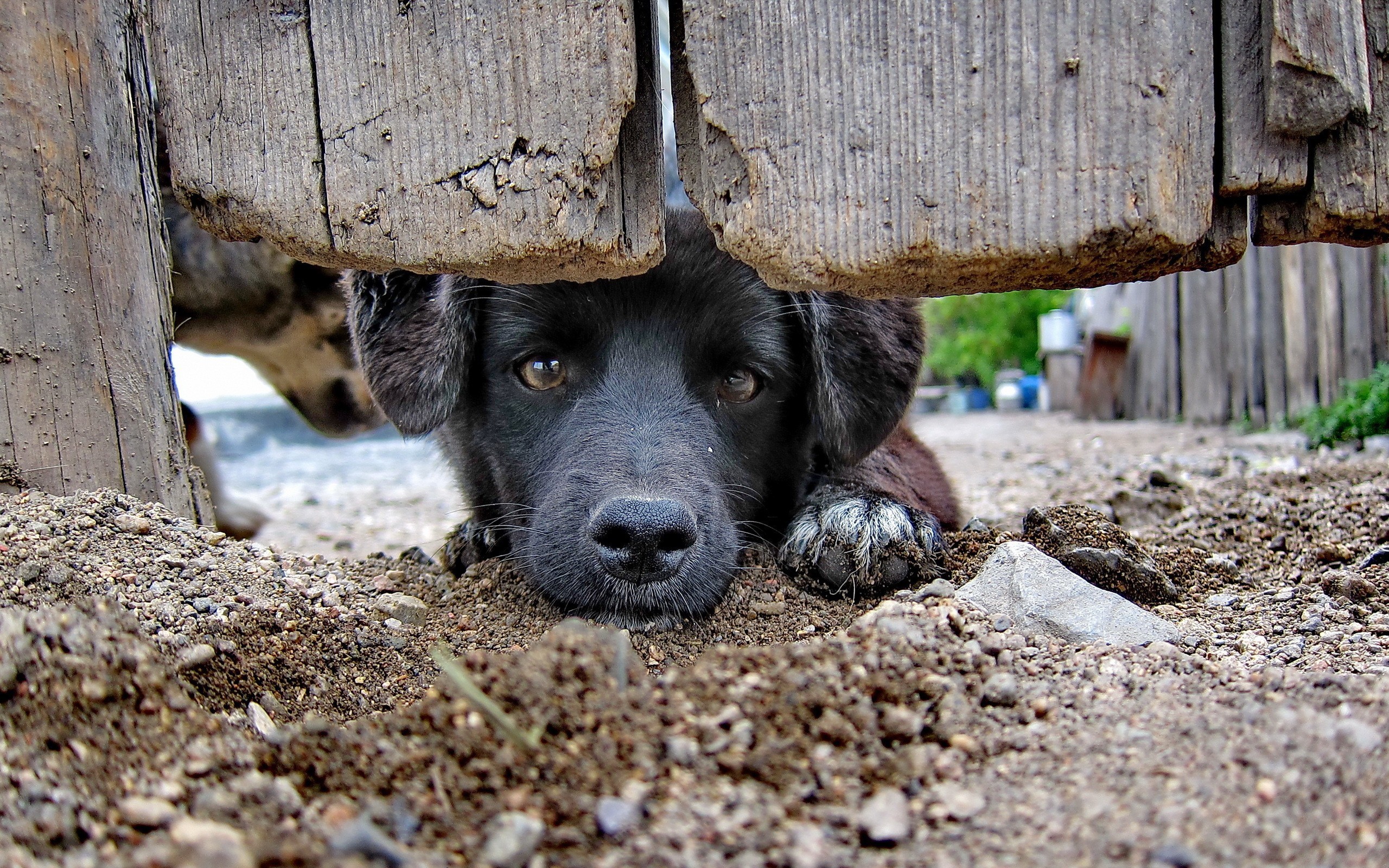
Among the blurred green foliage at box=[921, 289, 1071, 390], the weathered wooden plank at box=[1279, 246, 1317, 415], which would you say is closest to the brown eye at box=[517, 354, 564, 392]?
the weathered wooden plank at box=[1279, 246, 1317, 415]

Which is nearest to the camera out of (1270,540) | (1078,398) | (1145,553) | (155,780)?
(155,780)

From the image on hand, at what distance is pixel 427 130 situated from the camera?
2033mm

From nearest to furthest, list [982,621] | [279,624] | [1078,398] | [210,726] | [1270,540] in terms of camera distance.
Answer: [210,726] → [982,621] → [279,624] → [1270,540] → [1078,398]

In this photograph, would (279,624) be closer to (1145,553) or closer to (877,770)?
(877,770)

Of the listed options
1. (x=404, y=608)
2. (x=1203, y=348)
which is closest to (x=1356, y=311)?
(x=1203, y=348)

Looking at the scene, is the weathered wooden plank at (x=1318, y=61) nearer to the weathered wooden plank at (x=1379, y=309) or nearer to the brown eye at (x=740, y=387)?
the brown eye at (x=740, y=387)

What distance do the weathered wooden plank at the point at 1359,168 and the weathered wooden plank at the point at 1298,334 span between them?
7.60 m

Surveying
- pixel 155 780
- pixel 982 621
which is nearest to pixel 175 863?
pixel 155 780

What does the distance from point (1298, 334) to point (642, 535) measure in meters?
8.35

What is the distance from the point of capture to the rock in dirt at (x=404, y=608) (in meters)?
2.40

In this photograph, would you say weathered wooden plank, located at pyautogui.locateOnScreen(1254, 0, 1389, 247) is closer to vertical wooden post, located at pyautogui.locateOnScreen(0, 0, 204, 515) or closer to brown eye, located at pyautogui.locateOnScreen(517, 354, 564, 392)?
brown eye, located at pyautogui.locateOnScreen(517, 354, 564, 392)

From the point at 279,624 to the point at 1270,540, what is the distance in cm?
281

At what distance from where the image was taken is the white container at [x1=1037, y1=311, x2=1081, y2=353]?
16578 millimetres

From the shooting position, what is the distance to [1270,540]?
9.78 feet
